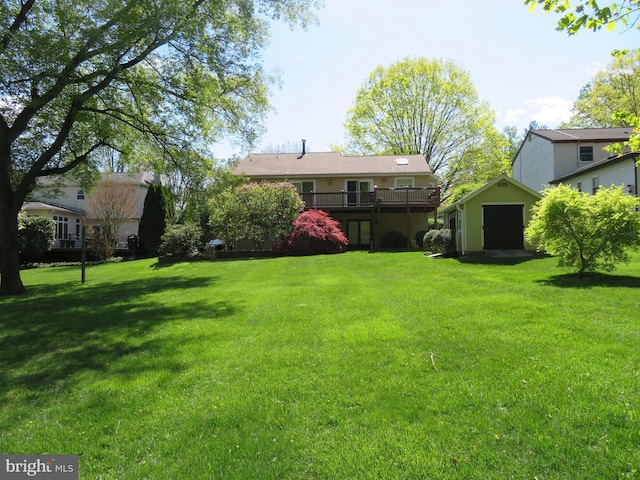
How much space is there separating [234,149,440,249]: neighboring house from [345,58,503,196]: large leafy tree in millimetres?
9362

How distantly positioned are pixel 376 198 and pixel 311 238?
560 cm

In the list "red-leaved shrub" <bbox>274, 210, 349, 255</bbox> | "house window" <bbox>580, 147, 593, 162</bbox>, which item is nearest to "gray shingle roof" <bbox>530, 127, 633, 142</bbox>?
"house window" <bbox>580, 147, 593, 162</bbox>

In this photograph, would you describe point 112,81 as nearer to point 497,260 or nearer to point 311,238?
point 311,238

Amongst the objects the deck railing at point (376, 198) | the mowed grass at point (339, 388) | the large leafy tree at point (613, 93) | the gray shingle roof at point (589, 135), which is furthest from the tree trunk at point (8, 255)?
the large leafy tree at point (613, 93)

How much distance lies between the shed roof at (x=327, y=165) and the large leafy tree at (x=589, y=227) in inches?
633

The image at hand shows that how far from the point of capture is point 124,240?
1197 inches

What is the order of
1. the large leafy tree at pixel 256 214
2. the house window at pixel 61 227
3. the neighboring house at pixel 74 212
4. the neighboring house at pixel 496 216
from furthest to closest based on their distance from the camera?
the house window at pixel 61 227 → the neighboring house at pixel 74 212 → the large leafy tree at pixel 256 214 → the neighboring house at pixel 496 216

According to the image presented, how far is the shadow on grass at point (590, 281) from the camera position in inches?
350

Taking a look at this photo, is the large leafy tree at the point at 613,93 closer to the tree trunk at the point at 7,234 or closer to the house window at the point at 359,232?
the house window at the point at 359,232

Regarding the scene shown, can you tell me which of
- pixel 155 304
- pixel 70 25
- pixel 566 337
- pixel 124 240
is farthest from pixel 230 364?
pixel 124 240

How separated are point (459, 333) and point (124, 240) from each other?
29.8m

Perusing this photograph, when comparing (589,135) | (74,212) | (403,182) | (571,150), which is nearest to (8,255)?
(403,182)

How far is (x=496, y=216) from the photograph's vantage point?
17109mm

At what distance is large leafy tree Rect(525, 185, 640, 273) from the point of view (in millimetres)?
9609
